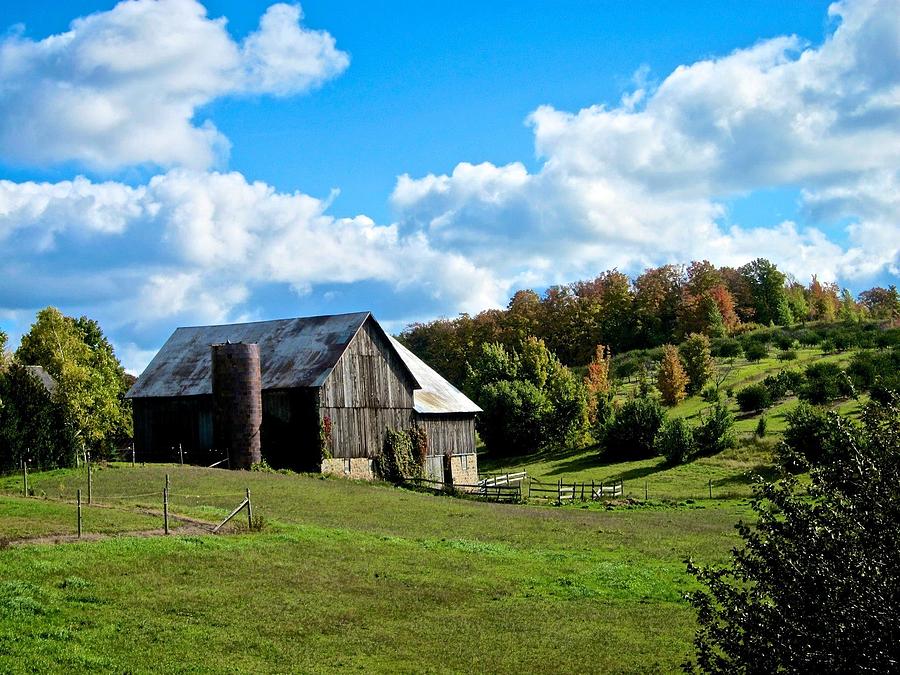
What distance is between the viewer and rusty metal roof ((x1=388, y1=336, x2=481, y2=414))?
5712cm

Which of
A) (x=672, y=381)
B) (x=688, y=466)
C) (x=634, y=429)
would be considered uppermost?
(x=672, y=381)

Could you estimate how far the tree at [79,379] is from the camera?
6316 centimetres

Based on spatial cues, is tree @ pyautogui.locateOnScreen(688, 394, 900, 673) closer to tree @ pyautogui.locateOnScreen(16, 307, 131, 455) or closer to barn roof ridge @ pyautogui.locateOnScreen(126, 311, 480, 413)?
barn roof ridge @ pyautogui.locateOnScreen(126, 311, 480, 413)

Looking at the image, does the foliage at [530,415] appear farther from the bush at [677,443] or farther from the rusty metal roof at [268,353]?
the rusty metal roof at [268,353]

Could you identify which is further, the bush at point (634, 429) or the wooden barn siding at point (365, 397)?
the bush at point (634, 429)

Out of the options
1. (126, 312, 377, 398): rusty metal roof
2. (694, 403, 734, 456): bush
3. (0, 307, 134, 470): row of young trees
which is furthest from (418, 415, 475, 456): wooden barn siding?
(0, 307, 134, 470): row of young trees

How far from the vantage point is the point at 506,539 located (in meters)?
31.6

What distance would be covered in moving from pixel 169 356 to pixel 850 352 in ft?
208

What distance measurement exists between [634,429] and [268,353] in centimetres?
2593

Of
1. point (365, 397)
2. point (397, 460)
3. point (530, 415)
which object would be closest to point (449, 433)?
point (397, 460)

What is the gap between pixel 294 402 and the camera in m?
51.3

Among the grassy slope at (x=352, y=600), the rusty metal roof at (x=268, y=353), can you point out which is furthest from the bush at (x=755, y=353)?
the grassy slope at (x=352, y=600)

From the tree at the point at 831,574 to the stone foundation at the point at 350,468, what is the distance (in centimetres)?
3940

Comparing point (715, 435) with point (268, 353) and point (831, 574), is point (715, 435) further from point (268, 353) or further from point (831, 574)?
point (831, 574)
